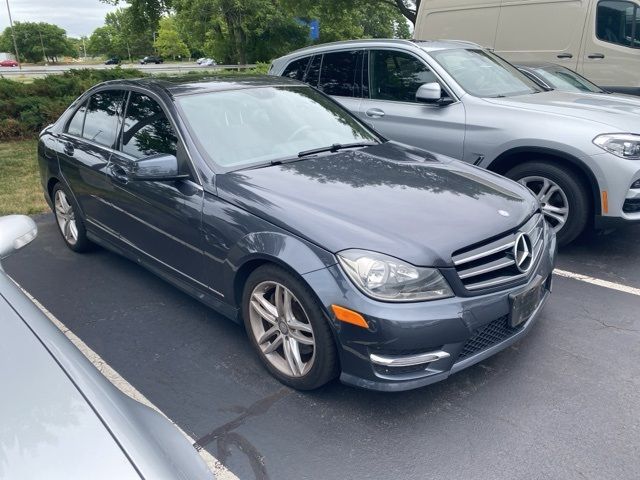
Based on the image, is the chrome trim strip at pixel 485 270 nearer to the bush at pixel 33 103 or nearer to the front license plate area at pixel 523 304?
the front license plate area at pixel 523 304

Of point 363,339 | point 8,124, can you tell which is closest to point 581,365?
point 363,339

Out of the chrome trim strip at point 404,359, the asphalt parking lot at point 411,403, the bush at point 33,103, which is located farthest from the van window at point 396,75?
the bush at point 33,103

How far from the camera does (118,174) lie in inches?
162

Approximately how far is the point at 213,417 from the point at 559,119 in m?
3.63

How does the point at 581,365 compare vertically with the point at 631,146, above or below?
below

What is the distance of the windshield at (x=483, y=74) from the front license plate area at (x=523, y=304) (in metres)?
2.72

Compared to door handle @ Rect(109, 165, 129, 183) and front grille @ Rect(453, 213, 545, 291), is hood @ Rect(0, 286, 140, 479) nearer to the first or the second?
front grille @ Rect(453, 213, 545, 291)

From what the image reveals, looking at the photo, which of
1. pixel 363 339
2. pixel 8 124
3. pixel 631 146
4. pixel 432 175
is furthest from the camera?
pixel 8 124

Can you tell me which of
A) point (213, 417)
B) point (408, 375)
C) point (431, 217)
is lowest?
point (213, 417)

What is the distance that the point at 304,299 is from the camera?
2830mm

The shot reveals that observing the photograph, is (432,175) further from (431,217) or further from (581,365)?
(581,365)

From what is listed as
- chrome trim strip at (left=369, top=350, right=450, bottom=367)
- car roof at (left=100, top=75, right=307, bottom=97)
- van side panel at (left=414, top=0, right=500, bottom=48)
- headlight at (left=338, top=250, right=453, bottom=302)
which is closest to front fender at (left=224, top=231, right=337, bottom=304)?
headlight at (left=338, top=250, right=453, bottom=302)

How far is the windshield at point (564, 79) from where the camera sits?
24.2 ft

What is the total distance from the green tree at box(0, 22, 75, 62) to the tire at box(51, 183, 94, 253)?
104 metres
